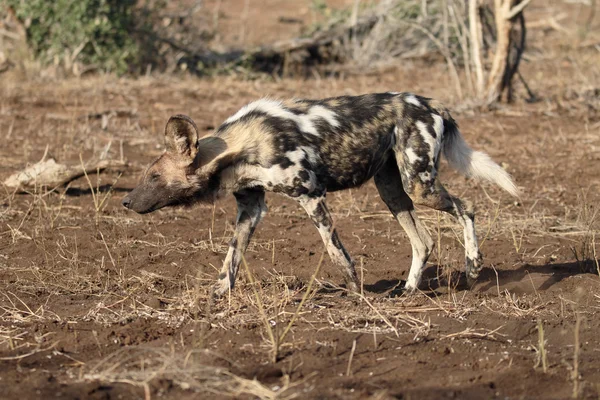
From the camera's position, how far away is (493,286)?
530 centimetres

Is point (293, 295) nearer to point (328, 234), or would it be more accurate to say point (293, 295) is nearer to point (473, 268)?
point (328, 234)

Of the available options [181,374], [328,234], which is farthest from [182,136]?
[181,374]

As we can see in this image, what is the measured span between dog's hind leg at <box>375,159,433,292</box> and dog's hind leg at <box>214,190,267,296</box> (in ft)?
2.67

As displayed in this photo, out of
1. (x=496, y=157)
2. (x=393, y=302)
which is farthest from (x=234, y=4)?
(x=393, y=302)

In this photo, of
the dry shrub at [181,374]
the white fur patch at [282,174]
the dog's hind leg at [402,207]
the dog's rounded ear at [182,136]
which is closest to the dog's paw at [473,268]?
the dog's hind leg at [402,207]

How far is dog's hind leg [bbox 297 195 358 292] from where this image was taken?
192 inches

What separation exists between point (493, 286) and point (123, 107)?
20.7 ft

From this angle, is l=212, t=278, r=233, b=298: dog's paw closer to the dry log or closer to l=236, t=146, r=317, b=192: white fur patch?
l=236, t=146, r=317, b=192: white fur patch

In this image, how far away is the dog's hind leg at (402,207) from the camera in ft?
17.8

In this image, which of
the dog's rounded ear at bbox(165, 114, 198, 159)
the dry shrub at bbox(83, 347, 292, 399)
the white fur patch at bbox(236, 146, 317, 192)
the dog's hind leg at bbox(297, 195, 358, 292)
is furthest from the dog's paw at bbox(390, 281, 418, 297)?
the dry shrub at bbox(83, 347, 292, 399)

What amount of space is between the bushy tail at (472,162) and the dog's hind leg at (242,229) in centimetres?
122

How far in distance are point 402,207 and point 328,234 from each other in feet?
2.51

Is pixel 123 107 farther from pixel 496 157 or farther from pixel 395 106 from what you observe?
pixel 395 106

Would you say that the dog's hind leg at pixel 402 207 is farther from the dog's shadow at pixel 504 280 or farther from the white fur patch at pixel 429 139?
the white fur patch at pixel 429 139
